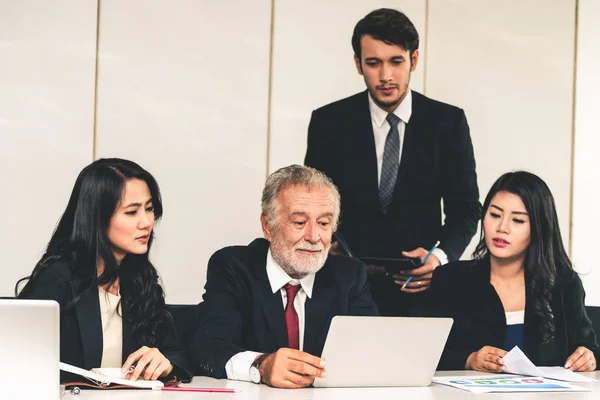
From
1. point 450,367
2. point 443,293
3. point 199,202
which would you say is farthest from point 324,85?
point 450,367

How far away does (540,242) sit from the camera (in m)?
3.80

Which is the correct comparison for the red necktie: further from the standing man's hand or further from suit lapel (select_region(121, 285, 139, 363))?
the standing man's hand

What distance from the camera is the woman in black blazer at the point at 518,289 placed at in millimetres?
3705

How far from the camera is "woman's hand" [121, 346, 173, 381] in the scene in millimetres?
2809

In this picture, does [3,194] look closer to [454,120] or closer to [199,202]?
[199,202]

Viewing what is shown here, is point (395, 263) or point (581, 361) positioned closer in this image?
point (581, 361)

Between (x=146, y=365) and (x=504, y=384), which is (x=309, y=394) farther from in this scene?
(x=504, y=384)

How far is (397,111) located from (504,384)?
5.56 ft

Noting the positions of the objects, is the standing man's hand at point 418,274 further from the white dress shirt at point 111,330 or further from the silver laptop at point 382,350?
the white dress shirt at point 111,330

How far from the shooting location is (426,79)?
17.5 feet

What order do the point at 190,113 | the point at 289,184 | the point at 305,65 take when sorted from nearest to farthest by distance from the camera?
the point at 289,184 → the point at 190,113 → the point at 305,65

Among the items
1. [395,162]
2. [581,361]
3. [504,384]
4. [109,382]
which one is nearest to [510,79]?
[395,162]


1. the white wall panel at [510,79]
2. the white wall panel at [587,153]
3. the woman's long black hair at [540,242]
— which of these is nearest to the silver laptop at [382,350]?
the woman's long black hair at [540,242]

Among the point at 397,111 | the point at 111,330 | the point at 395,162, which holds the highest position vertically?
the point at 397,111
